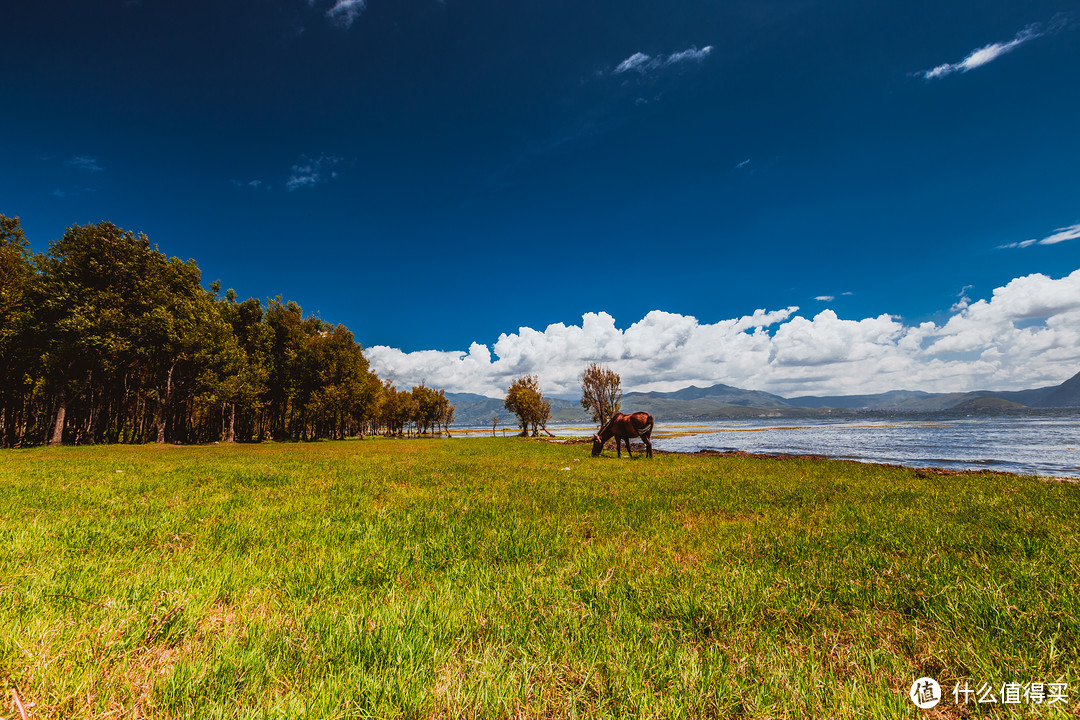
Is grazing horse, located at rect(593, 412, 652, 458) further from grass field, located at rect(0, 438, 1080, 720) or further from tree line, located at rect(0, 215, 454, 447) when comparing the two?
tree line, located at rect(0, 215, 454, 447)

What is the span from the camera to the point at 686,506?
835 centimetres

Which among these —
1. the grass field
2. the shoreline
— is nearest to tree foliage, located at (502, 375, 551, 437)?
the shoreline

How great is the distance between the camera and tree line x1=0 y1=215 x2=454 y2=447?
33.8 metres

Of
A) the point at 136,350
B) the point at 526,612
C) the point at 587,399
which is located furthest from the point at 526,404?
the point at 526,612

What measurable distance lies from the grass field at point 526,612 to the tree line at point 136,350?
139 ft

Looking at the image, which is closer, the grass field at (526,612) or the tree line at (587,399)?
the grass field at (526,612)

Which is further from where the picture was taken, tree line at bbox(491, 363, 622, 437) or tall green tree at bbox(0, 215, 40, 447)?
tree line at bbox(491, 363, 622, 437)

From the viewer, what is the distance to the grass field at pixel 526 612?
97.0 inches

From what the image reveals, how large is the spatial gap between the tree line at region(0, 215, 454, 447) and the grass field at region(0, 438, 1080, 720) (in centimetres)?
4241

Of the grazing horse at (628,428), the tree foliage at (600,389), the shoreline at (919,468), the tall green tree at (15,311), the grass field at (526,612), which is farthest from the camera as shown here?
the tree foliage at (600,389)

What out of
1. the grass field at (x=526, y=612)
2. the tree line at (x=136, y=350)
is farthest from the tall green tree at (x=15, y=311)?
the grass field at (x=526, y=612)

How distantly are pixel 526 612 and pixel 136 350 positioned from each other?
170 feet

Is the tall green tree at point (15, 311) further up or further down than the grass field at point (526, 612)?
further up

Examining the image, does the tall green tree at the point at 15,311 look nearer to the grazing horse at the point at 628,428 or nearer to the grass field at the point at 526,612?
the grass field at the point at 526,612
